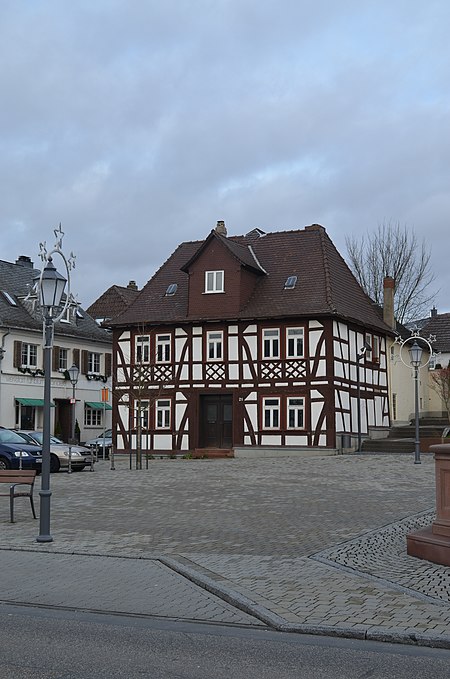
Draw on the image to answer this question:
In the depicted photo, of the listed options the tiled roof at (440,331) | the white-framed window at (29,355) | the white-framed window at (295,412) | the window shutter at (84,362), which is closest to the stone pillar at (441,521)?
the white-framed window at (295,412)

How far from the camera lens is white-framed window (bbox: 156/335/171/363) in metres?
42.6

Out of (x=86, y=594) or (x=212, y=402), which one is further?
(x=212, y=402)

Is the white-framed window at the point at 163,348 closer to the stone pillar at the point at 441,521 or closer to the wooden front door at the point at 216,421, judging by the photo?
the wooden front door at the point at 216,421

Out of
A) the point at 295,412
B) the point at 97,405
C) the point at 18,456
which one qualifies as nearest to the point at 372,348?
the point at 295,412

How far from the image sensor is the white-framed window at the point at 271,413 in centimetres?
3969

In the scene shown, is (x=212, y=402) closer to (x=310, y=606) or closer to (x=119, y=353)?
(x=119, y=353)

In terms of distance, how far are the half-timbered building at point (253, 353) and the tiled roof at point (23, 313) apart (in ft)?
25.3

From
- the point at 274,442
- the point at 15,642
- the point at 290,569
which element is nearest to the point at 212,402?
the point at 274,442

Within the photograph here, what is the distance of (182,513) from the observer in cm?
1661

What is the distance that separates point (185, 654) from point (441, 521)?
482 cm

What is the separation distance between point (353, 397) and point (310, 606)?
32.8 m

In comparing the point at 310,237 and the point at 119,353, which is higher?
the point at 310,237

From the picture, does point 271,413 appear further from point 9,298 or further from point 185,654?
point 185,654

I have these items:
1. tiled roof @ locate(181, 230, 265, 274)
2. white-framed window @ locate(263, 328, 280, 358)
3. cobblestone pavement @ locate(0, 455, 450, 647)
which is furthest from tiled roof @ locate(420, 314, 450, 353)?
cobblestone pavement @ locate(0, 455, 450, 647)
